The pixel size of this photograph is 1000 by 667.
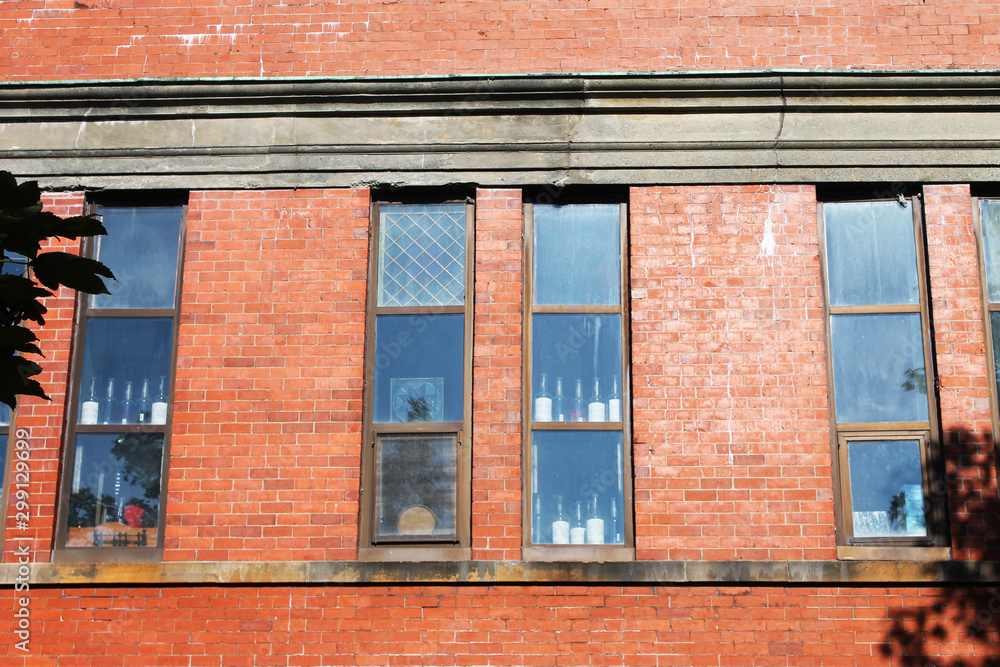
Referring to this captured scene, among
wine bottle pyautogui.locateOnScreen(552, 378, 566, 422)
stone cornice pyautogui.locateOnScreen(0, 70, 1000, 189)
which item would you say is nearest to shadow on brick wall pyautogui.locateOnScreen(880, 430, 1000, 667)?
wine bottle pyautogui.locateOnScreen(552, 378, 566, 422)

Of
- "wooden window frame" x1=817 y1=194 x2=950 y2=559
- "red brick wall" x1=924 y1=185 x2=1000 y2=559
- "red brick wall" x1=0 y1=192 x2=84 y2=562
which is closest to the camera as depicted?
"red brick wall" x1=924 y1=185 x2=1000 y2=559

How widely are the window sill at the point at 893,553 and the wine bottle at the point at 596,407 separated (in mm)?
1845

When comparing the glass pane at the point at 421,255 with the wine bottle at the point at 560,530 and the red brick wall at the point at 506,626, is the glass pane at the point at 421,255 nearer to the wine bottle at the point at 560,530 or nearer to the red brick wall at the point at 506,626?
the wine bottle at the point at 560,530

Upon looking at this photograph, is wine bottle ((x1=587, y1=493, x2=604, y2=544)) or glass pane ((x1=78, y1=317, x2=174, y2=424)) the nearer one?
wine bottle ((x1=587, y1=493, x2=604, y2=544))

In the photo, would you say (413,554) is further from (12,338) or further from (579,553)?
(12,338)

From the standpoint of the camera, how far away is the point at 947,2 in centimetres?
694

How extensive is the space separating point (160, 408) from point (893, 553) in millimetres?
5253

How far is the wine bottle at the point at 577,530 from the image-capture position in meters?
6.37

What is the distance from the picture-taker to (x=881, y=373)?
6535mm

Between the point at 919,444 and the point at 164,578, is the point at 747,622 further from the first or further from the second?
the point at 164,578

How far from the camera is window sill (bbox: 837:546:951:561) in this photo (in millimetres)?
6164

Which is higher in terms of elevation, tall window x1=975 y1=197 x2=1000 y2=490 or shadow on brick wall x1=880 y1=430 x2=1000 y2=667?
tall window x1=975 y1=197 x2=1000 y2=490

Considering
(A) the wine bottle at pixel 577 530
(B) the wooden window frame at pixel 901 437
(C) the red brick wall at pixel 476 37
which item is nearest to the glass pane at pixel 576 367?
(A) the wine bottle at pixel 577 530

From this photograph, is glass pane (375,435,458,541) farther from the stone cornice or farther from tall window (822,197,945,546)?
tall window (822,197,945,546)
